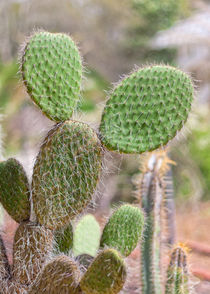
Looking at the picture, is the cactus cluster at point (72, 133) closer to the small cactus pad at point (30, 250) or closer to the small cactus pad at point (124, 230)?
the small cactus pad at point (30, 250)

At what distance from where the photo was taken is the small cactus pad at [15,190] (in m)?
0.97

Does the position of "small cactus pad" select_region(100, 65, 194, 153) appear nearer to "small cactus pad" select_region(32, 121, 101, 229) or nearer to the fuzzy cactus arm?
"small cactus pad" select_region(32, 121, 101, 229)

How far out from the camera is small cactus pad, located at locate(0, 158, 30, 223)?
968 millimetres

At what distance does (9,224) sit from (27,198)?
75cm

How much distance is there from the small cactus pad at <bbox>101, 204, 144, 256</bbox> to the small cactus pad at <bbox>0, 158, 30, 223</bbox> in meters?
Answer: 0.20

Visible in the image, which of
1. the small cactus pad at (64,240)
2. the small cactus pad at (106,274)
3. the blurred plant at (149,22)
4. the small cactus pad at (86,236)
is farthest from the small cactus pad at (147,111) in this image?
the blurred plant at (149,22)

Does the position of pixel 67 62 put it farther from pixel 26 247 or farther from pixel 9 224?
pixel 9 224

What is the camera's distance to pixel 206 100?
6379mm

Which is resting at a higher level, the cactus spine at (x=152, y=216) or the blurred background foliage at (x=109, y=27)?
the blurred background foliage at (x=109, y=27)

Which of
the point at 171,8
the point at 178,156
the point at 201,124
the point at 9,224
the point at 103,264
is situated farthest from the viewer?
the point at 171,8

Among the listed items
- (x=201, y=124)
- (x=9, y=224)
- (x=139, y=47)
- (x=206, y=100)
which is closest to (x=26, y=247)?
(x=9, y=224)

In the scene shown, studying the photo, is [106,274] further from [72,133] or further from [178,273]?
[178,273]

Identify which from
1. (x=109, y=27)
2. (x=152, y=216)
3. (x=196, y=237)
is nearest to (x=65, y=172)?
(x=152, y=216)

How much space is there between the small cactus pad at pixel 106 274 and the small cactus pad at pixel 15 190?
236 mm
